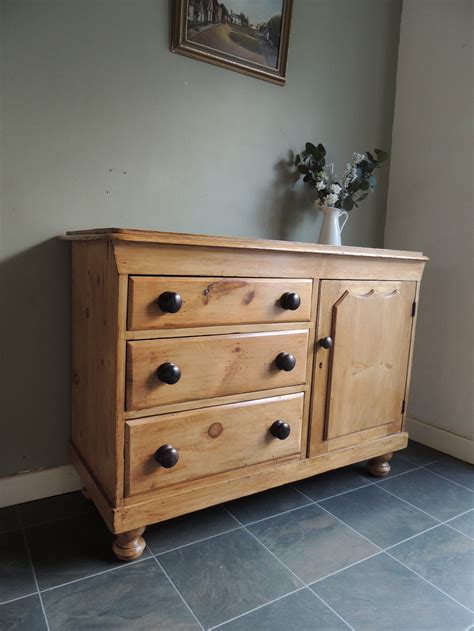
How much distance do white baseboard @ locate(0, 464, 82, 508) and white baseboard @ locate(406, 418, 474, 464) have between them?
1.51 m

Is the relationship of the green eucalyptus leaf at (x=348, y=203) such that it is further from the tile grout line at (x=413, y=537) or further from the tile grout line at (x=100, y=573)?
the tile grout line at (x=100, y=573)

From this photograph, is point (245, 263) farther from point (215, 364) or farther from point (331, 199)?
point (331, 199)

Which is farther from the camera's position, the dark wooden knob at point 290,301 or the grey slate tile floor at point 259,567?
the dark wooden knob at point 290,301

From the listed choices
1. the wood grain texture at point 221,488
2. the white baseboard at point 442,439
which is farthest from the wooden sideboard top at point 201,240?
the white baseboard at point 442,439

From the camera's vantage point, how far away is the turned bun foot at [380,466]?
1774 mm

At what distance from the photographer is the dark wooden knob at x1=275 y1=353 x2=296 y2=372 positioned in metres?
1.36

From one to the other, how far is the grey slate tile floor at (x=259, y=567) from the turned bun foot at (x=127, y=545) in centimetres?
3

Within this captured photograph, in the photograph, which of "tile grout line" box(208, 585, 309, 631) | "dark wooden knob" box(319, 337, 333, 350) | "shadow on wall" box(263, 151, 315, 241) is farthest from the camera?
"shadow on wall" box(263, 151, 315, 241)

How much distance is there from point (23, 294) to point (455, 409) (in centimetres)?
179

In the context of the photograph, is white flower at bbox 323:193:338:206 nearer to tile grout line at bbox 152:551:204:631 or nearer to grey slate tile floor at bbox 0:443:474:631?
grey slate tile floor at bbox 0:443:474:631

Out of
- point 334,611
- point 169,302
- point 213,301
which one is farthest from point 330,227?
point 334,611

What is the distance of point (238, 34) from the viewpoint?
171cm

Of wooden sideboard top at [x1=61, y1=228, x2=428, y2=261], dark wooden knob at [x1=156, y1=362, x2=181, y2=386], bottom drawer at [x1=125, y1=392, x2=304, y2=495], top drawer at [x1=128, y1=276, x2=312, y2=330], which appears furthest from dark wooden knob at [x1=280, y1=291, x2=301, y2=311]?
dark wooden knob at [x1=156, y1=362, x2=181, y2=386]

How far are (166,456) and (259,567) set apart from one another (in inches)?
15.5
